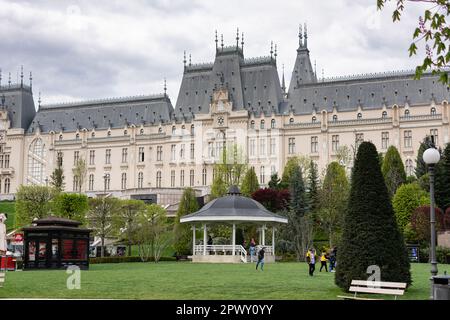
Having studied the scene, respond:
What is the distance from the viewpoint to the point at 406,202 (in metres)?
53.2

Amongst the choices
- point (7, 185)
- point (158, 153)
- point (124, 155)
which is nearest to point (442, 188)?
point (158, 153)

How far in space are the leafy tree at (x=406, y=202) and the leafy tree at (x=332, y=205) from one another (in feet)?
13.0

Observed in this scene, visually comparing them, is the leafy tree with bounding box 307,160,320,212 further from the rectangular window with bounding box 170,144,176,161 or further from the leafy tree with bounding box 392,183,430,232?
the rectangular window with bounding box 170,144,176,161

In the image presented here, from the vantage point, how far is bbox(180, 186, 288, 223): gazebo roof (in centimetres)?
4347

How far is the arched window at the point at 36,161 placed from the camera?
100312mm

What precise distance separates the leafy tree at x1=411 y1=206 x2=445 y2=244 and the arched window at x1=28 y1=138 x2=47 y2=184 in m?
65.0

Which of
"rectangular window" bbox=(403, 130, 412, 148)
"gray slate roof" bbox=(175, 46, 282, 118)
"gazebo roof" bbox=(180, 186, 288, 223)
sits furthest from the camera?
"gray slate roof" bbox=(175, 46, 282, 118)

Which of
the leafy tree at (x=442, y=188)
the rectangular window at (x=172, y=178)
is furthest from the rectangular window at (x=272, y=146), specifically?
the leafy tree at (x=442, y=188)

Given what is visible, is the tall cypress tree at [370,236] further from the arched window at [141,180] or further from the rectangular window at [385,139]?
the arched window at [141,180]

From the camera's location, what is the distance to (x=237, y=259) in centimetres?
4391

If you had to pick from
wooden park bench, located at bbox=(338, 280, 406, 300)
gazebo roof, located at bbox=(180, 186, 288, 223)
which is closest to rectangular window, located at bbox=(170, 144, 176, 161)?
gazebo roof, located at bbox=(180, 186, 288, 223)

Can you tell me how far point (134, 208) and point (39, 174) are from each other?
47878mm

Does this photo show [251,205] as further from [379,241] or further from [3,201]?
[3,201]
